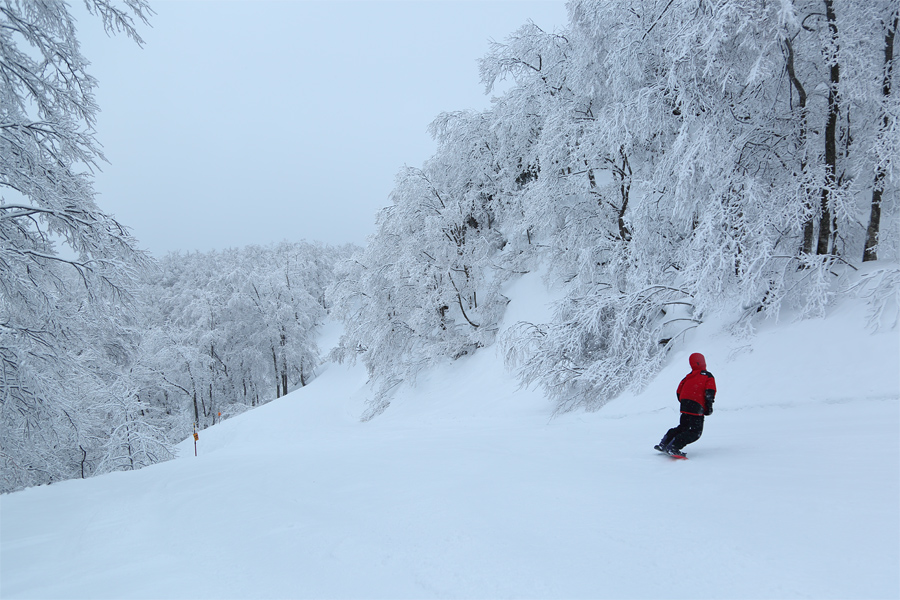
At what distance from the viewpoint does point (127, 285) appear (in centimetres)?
654

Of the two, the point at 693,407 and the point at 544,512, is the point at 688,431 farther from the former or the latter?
the point at 544,512

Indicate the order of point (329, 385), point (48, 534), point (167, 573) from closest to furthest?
point (167, 573) < point (48, 534) < point (329, 385)

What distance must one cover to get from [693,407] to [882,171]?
6.80 m

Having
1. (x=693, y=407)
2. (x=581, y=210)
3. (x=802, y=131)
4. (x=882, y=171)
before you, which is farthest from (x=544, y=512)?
(x=581, y=210)

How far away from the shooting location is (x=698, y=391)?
18.0 feet

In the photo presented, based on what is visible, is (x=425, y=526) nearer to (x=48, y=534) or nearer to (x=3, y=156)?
(x=48, y=534)

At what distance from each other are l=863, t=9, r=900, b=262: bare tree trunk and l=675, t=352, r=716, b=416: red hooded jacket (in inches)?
225

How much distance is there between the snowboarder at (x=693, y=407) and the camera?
17.7 ft

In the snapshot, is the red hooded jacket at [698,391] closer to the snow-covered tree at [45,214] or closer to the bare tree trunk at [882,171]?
the bare tree trunk at [882,171]

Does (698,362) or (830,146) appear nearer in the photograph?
(698,362)

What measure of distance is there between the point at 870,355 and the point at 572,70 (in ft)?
34.9

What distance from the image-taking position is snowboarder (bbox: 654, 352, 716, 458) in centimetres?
541

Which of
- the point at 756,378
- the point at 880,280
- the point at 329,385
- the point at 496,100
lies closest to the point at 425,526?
the point at 756,378

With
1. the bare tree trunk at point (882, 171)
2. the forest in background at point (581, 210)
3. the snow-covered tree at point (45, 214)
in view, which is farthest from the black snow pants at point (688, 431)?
the snow-covered tree at point (45, 214)
